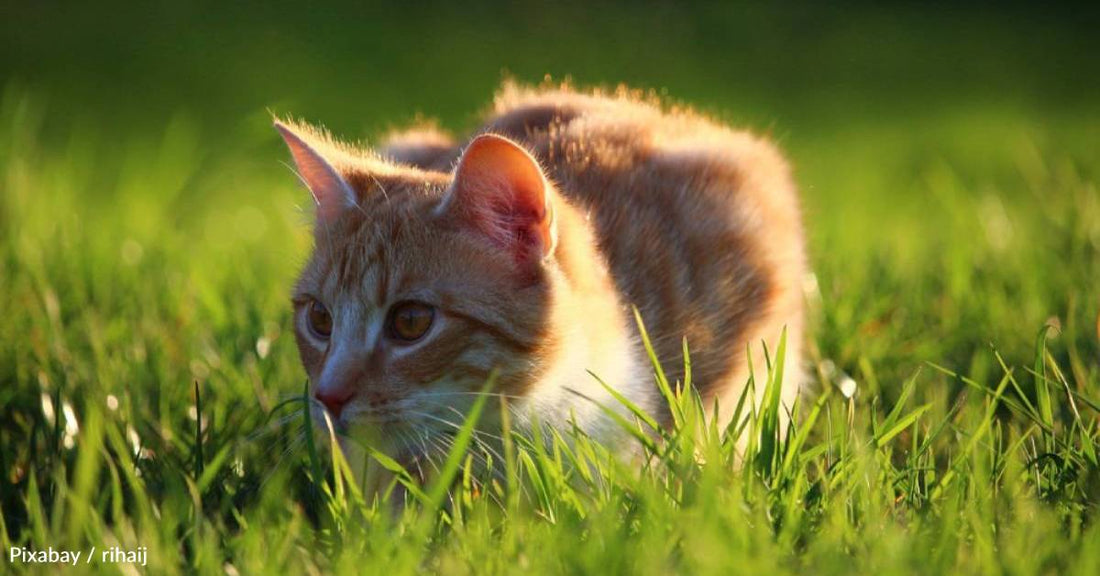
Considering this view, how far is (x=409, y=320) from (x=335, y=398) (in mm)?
214

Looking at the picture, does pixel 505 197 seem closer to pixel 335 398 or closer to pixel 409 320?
pixel 409 320

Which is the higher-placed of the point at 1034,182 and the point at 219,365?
the point at 1034,182

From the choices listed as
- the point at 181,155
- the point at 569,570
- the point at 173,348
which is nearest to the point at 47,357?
the point at 173,348

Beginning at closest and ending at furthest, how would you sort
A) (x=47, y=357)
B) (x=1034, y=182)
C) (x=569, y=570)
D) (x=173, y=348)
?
(x=569, y=570), (x=47, y=357), (x=173, y=348), (x=1034, y=182)

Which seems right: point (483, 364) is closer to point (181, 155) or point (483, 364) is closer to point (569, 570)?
point (569, 570)

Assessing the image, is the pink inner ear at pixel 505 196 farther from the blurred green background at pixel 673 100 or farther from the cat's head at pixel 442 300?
the blurred green background at pixel 673 100

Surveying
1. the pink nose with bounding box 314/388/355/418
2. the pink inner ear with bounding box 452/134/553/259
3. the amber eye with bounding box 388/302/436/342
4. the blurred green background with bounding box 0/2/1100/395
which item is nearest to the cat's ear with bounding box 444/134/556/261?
the pink inner ear with bounding box 452/134/553/259

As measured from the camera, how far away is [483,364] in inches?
86.5

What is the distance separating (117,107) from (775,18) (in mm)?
5145

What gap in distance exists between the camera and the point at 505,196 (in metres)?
2.22

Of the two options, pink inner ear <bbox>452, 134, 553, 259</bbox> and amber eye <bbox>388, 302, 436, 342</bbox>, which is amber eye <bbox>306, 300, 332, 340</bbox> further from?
pink inner ear <bbox>452, 134, 553, 259</bbox>

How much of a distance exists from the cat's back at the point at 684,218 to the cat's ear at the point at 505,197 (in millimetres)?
346

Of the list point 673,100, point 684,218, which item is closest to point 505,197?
point 684,218

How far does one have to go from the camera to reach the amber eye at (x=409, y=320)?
2.21 meters
